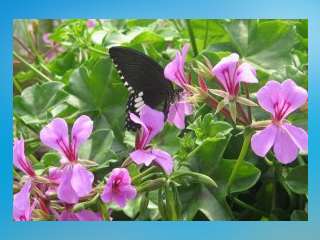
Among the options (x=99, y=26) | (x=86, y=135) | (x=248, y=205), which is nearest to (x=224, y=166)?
(x=248, y=205)

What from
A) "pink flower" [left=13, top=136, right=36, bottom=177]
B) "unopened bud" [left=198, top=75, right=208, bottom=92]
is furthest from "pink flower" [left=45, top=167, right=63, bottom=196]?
"unopened bud" [left=198, top=75, right=208, bottom=92]

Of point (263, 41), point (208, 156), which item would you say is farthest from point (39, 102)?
point (263, 41)

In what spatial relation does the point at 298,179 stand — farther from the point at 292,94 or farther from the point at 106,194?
the point at 106,194

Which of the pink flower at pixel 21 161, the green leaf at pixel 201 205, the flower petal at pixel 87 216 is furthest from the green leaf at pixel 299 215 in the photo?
the pink flower at pixel 21 161

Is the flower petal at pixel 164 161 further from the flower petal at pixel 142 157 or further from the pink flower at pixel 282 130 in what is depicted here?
the pink flower at pixel 282 130

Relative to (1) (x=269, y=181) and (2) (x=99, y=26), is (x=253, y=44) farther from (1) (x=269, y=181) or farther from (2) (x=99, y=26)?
(2) (x=99, y=26)

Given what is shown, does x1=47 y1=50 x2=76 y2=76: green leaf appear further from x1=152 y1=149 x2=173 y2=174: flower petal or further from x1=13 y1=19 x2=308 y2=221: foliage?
x1=152 y1=149 x2=173 y2=174: flower petal
